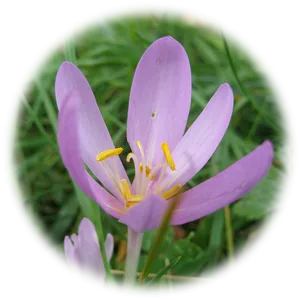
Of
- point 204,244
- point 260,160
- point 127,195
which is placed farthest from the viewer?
point 204,244

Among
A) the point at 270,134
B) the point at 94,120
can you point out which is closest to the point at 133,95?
the point at 94,120

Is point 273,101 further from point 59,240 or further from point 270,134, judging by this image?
point 59,240

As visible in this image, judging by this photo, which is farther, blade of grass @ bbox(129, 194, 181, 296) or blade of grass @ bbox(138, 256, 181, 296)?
blade of grass @ bbox(138, 256, 181, 296)

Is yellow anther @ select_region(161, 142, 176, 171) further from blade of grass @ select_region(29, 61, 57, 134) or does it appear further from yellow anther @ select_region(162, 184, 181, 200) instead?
blade of grass @ select_region(29, 61, 57, 134)

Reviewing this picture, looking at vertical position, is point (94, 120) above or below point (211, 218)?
above

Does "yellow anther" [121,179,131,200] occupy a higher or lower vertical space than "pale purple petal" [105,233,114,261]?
higher

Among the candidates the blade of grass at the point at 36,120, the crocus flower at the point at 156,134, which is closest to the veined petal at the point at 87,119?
the crocus flower at the point at 156,134

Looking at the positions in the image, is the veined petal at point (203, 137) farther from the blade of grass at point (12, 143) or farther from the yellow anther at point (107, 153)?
the blade of grass at point (12, 143)

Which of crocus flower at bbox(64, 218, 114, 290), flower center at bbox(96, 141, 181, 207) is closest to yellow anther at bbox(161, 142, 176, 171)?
flower center at bbox(96, 141, 181, 207)
